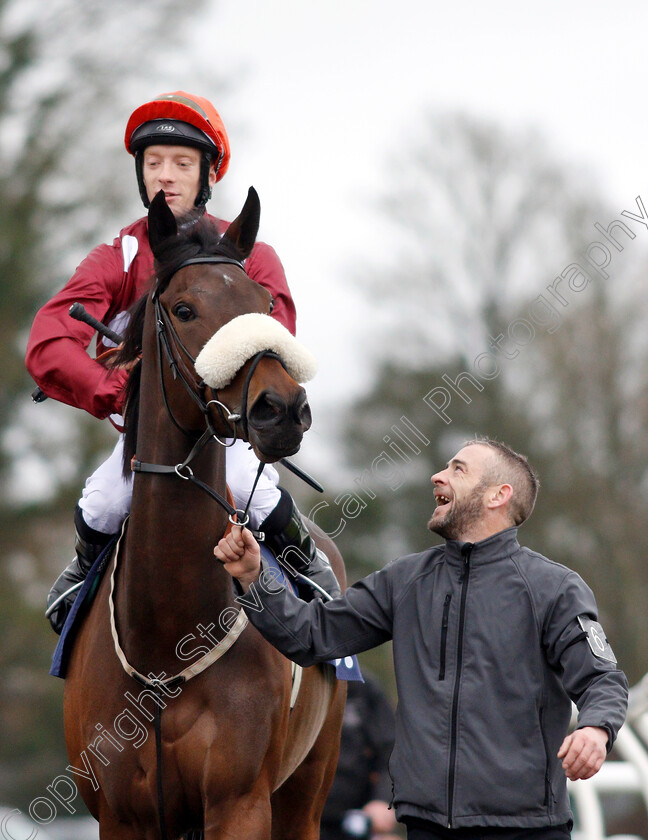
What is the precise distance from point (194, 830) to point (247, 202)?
216cm

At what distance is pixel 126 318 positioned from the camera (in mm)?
4660

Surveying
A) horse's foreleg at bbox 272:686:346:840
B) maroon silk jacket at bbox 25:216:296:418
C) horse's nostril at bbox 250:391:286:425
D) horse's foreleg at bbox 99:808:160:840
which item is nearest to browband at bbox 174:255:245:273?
maroon silk jacket at bbox 25:216:296:418

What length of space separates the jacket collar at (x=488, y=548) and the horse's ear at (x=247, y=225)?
1240 millimetres

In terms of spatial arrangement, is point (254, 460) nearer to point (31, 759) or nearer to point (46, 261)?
point (46, 261)

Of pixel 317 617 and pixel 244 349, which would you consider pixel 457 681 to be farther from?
pixel 244 349

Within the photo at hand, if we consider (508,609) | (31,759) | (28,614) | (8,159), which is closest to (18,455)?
(28,614)

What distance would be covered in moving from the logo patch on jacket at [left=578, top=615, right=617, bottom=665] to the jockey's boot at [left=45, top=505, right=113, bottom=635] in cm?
188

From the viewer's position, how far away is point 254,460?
14.4 feet

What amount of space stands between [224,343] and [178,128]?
154cm

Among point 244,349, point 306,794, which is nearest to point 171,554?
point 244,349

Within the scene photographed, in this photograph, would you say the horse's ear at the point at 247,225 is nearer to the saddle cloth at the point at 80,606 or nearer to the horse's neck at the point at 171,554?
the horse's neck at the point at 171,554

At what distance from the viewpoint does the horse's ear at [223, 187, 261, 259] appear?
4.00m

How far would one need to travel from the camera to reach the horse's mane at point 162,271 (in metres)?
3.87

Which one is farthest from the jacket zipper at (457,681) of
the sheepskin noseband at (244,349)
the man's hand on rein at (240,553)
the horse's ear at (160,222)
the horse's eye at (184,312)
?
the horse's ear at (160,222)
